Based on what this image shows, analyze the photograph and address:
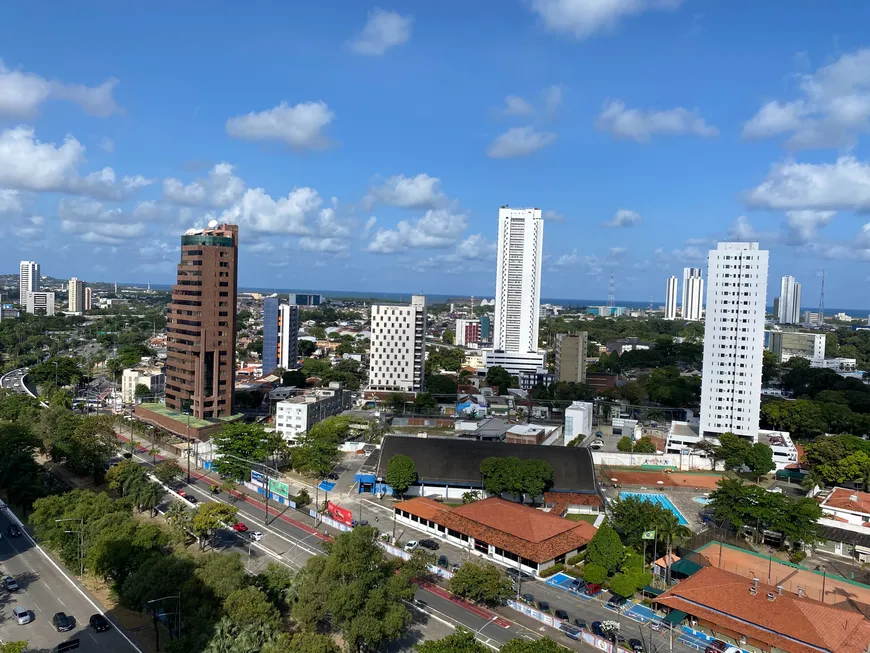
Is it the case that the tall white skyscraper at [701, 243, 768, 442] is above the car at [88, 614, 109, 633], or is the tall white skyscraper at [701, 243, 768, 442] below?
above

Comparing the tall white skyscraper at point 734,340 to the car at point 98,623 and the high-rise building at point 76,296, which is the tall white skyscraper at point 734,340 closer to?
the car at point 98,623

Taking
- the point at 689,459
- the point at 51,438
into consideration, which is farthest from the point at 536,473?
the point at 51,438

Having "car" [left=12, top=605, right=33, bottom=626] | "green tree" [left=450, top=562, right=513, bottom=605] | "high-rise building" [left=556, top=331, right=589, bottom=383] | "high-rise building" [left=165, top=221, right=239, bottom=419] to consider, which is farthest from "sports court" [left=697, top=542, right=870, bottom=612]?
"high-rise building" [left=556, top=331, right=589, bottom=383]

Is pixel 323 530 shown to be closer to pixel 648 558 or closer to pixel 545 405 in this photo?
pixel 648 558

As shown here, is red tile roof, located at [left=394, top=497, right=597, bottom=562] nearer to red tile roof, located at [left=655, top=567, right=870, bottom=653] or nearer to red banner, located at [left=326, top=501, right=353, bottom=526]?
red banner, located at [left=326, top=501, right=353, bottom=526]

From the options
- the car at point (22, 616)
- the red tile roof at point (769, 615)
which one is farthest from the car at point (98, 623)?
the red tile roof at point (769, 615)
